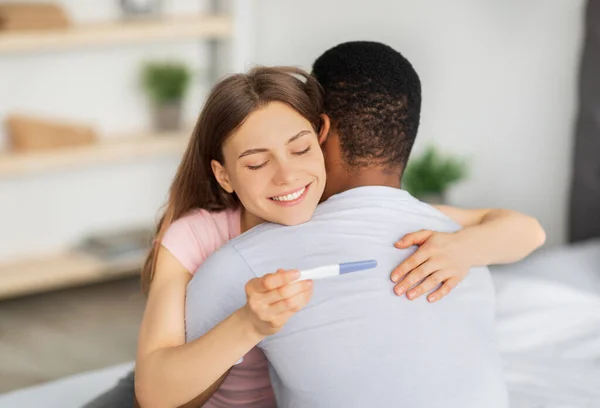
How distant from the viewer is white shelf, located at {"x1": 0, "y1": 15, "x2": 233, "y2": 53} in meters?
3.47

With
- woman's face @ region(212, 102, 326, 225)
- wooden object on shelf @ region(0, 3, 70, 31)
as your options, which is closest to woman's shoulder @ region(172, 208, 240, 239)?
woman's face @ region(212, 102, 326, 225)

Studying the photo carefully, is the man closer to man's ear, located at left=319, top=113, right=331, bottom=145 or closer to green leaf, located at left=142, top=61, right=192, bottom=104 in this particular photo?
man's ear, located at left=319, top=113, right=331, bottom=145

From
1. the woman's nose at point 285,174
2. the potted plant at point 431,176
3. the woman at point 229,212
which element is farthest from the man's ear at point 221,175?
the potted plant at point 431,176

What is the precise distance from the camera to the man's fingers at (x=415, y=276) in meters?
1.31

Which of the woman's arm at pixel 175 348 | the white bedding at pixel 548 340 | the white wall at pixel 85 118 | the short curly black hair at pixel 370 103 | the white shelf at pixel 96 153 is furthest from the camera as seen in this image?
the white wall at pixel 85 118

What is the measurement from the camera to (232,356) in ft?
3.98

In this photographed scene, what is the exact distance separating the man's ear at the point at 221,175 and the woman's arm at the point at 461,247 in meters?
0.29

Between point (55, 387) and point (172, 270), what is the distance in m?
0.70

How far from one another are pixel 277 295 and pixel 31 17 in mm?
2717

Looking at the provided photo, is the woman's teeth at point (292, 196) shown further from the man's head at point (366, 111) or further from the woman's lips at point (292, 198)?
the man's head at point (366, 111)

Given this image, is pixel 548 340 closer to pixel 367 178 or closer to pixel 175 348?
pixel 367 178

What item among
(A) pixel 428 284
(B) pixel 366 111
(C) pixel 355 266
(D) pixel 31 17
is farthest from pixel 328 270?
(D) pixel 31 17

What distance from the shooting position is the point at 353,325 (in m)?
1.27

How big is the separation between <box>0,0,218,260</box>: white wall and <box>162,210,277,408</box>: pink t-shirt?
2409 mm
